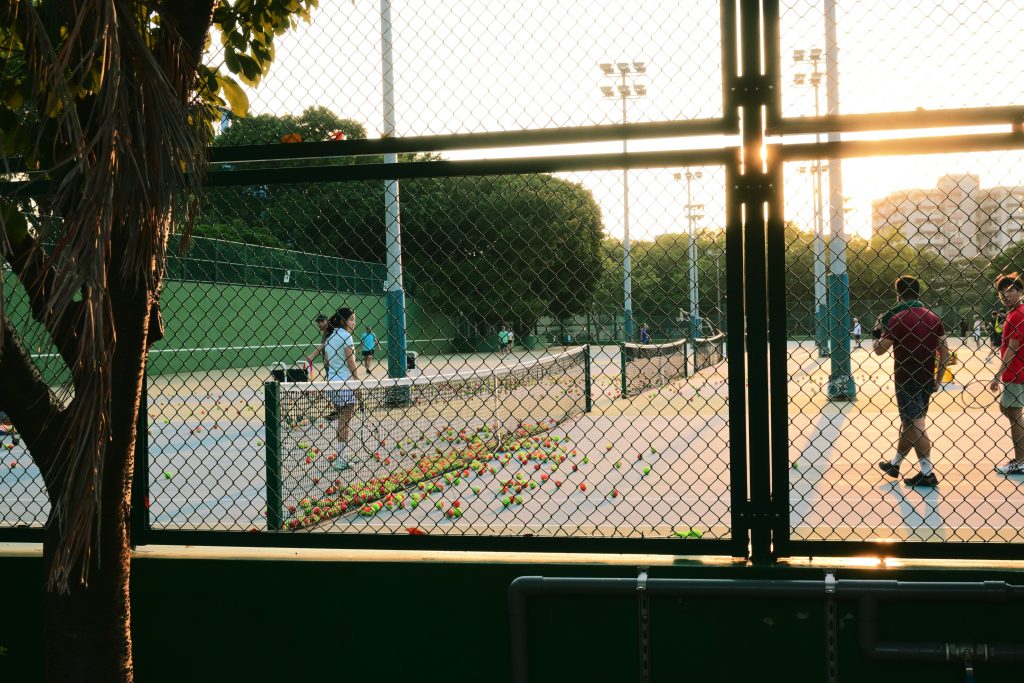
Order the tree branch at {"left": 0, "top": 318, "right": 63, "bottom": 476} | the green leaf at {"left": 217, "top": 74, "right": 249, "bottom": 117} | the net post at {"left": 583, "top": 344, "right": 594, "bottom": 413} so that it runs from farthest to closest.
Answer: the net post at {"left": 583, "top": 344, "right": 594, "bottom": 413} < the green leaf at {"left": 217, "top": 74, "right": 249, "bottom": 117} < the tree branch at {"left": 0, "top": 318, "right": 63, "bottom": 476}

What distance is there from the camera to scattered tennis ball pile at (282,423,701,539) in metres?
7.14

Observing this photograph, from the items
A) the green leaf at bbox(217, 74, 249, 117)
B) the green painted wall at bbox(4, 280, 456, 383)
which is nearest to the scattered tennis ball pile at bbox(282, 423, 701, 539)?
the green painted wall at bbox(4, 280, 456, 383)

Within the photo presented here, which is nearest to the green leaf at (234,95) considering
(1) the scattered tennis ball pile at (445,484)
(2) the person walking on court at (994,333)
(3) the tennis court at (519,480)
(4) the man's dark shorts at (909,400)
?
(3) the tennis court at (519,480)

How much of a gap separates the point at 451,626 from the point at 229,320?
931 centimetres

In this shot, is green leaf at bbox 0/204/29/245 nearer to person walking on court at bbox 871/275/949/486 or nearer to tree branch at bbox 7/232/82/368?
tree branch at bbox 7/232/82/368

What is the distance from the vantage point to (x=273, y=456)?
629 cm

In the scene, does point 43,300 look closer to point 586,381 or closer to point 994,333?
point 994,333

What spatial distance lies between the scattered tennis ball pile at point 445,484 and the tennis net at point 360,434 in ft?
0.08

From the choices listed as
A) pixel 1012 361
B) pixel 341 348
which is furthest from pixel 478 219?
pixel 341 348

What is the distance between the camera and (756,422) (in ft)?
10.8

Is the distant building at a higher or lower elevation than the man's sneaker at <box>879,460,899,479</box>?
higher

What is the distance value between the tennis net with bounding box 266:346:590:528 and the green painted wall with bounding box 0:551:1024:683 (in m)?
2.26

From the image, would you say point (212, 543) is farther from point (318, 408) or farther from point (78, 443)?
point (318, 408)

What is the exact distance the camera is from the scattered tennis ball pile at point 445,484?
7.14 metres
